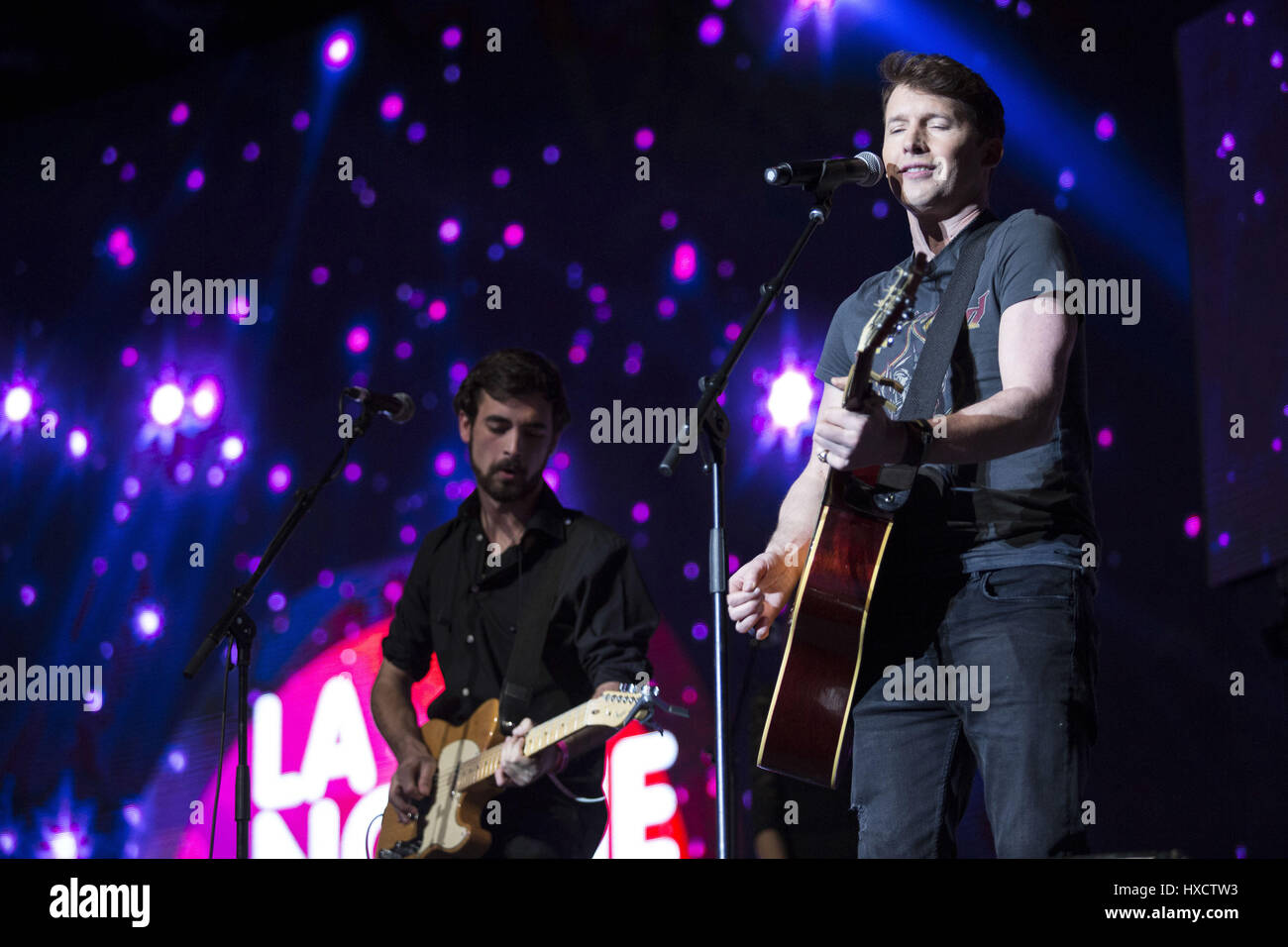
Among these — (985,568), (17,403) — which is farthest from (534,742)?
(17,403)

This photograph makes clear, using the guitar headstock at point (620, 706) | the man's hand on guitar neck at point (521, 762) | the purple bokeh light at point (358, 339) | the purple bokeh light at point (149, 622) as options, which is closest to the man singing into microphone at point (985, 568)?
the guitar headstock at point (620, 706)

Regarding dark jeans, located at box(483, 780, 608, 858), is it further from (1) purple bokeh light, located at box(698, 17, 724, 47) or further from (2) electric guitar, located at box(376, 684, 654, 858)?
(1) purple bokeh light, located at box(698, 17, 724, 47)

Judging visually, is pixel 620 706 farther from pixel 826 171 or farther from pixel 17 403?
pixel 17 403

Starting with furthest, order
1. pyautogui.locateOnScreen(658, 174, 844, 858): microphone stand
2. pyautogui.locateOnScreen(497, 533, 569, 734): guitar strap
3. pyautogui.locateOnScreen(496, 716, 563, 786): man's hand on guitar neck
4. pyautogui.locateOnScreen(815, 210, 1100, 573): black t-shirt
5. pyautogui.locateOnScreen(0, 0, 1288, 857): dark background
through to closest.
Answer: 1. pyautogui.locateOnScreen(0, 0, 1288, 857): dark background
2. pyautogui.locateOnScreen(497, 533, 569, 734): guitar strap
3. pyautogui.locateOnScreen(496, 716, 563, 786): man's hand on guitar neck
4. pyautogui.locateOnScreen(658, 174, 844, 858): microphone stand
5. pyautogui.locateOnScreen(815, 210, 1100, 573): black t-shirt

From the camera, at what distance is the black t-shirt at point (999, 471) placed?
204cm

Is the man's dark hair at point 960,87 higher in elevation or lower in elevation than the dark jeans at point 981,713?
higher

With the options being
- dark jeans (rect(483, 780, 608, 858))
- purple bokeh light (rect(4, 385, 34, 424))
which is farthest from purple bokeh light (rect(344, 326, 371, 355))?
dark jeans (rect(483, 780, 608, 858))

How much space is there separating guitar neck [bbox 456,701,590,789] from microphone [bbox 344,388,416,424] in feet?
2.90

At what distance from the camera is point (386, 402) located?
316 cm

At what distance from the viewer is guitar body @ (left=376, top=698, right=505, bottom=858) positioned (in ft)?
9.92

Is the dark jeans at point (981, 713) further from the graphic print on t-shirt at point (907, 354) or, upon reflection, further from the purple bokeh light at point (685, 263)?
the purple bokeh light at point (685, 263)

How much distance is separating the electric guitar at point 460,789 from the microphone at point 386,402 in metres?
0.78

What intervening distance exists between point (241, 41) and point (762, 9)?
1634 mm

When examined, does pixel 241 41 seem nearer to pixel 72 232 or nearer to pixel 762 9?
pixel 72 232
